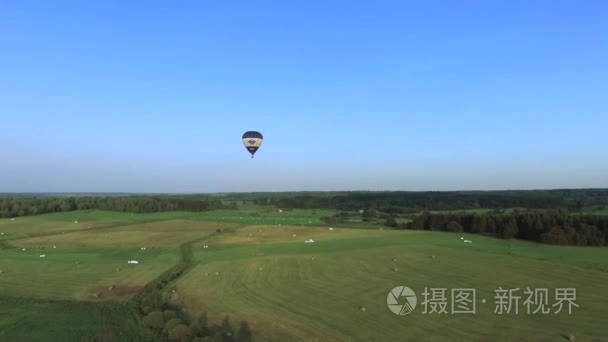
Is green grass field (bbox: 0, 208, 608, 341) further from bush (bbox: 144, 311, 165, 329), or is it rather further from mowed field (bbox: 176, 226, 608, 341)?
bush (bbox: 144, 311, 165, 329)

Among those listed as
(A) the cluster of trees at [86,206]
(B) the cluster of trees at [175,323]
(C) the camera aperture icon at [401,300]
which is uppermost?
(A) the cluster of trees at [86,206]

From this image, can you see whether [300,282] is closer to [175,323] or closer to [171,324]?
[175,323]

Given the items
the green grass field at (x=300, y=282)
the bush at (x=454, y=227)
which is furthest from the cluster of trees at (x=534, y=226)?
the green grass field at (x=300, y=282)

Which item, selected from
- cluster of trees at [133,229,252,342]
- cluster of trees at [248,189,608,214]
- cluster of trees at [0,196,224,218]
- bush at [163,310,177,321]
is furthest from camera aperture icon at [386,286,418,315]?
cluster of trees at [0,196,224,218]

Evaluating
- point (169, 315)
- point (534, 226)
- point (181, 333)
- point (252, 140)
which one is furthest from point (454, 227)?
point (181, 333)

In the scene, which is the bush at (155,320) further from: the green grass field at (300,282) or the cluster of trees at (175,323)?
the green grass field at (300,282)

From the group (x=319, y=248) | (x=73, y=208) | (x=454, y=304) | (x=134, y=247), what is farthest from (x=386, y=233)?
(x=73, y=208)
